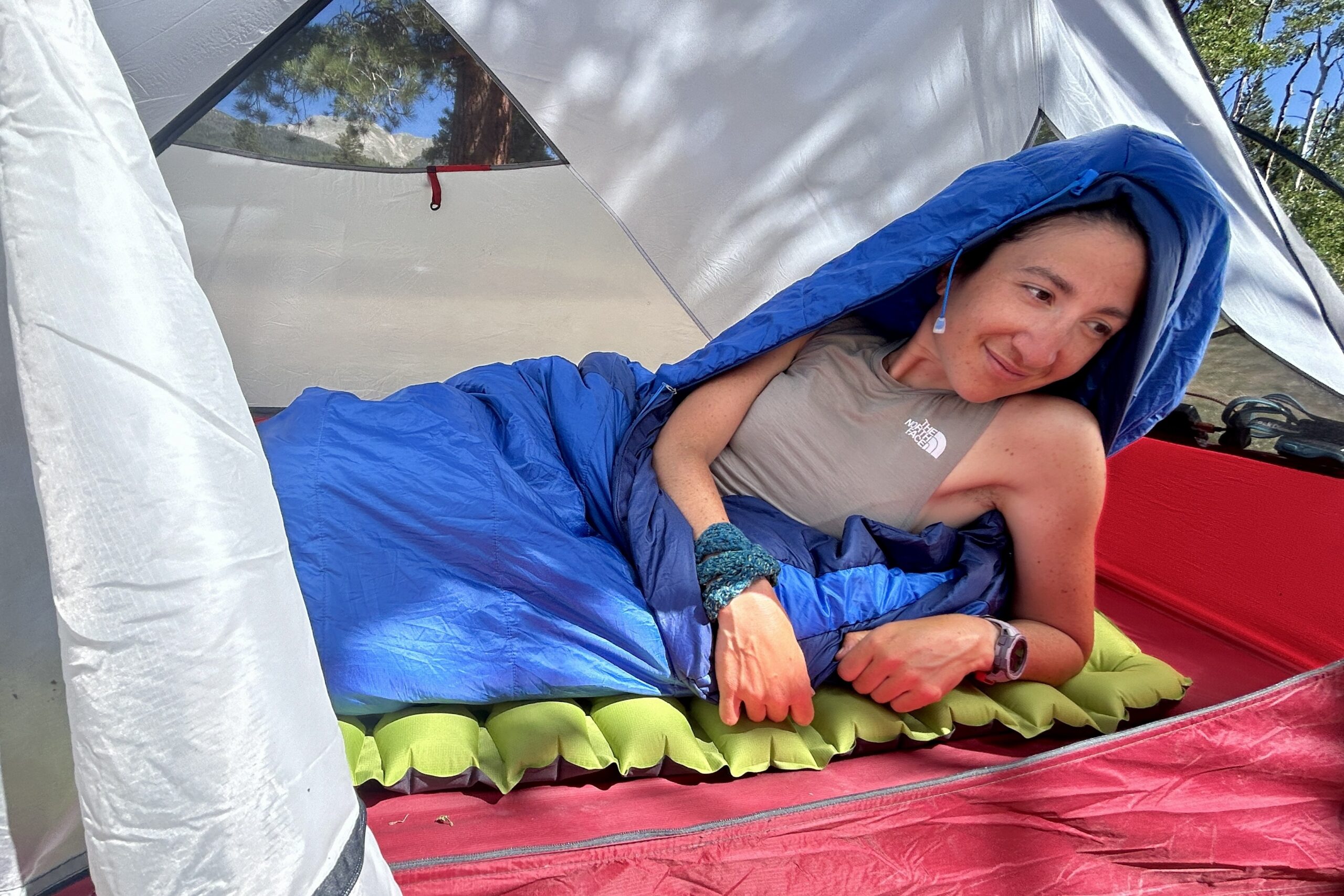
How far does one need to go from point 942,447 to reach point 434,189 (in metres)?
1.36

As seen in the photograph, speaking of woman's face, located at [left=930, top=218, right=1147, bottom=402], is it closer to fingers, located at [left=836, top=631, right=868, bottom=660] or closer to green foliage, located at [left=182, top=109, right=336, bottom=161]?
fingers, located at [left=836, top=631, right=868, bottom=660]

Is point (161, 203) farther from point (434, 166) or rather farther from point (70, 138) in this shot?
point (434, 166)

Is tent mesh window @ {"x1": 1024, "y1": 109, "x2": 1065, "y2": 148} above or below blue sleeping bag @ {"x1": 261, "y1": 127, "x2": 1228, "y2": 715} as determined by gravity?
above

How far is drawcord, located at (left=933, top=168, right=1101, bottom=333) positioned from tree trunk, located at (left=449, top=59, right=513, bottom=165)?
1.11 meters

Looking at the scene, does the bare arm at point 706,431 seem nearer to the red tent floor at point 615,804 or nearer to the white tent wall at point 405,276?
the red tent floor at point 615,804

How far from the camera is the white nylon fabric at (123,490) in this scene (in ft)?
1.71

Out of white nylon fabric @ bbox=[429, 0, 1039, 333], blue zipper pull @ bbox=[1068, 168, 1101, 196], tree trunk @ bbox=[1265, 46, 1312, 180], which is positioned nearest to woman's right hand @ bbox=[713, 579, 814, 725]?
blue zipper pull @ bbox=[1068, 168, 1101, 196]

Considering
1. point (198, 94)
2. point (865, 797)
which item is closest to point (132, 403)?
point (865, 797)

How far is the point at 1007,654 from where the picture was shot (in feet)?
3.34

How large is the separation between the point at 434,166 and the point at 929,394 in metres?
1.31

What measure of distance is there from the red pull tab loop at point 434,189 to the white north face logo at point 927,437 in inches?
51.7

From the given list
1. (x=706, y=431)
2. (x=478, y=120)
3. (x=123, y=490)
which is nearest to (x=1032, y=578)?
(x=706, y=431)

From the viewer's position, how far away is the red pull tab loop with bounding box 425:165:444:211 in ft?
6.56

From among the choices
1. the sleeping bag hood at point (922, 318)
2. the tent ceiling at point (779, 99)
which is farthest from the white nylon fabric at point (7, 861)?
the tent ceiling at point (779, 99)
